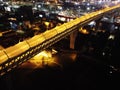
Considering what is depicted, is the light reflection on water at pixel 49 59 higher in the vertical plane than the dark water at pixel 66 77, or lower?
higher

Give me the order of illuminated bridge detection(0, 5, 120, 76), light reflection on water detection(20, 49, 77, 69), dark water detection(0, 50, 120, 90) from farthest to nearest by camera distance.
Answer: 1. light reflection on water detection(20, 49, 77, 69)
2. dark water detection(0, 50, 120, 90)
3. illuminated bridge detection(0, 5, 120, 76)

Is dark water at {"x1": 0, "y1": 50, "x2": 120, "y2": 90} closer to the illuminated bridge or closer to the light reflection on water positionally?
the light reflection on water

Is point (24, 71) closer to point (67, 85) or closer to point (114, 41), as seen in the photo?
point (67, 85)

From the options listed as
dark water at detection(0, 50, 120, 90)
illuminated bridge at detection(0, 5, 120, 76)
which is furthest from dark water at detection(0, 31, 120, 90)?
illuminated bridge at detection(0, 5, 120, 76)

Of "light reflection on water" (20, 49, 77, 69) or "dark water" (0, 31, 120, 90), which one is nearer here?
"dark water" (0, 31, 120, 90)

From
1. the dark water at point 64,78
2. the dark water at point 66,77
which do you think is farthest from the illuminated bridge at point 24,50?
the dark water at point 66,77

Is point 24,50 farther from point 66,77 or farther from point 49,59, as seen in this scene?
point 49,59

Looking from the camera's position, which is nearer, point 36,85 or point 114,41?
point 36,85

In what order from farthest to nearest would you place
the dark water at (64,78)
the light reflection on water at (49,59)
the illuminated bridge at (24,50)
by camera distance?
the light reflection on water at (49,59) < the dark water at (64,78) < the illuminated bridge at (24,50)

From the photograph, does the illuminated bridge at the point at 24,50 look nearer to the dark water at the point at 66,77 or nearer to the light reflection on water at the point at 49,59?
the dark water at the point at 66,77

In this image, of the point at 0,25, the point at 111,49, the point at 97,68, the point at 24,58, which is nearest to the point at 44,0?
the point at 0,25

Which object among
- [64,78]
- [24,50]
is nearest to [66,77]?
[64,78]
